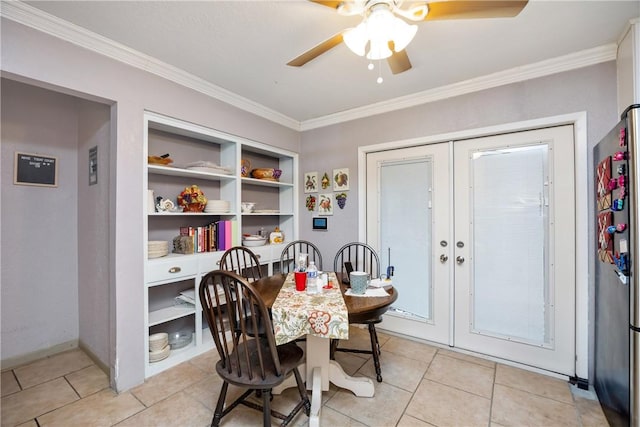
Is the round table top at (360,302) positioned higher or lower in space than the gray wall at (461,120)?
lower

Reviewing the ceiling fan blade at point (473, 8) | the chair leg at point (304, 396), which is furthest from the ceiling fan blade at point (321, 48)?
the chair leg at point (304, 396)

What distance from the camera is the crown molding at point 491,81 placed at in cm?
199

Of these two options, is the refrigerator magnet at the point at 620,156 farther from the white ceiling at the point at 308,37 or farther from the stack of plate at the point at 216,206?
the stack of plate at the point at 216,206

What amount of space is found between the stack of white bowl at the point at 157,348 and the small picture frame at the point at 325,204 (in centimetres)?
200

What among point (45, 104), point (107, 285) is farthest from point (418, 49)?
point (45, 104)

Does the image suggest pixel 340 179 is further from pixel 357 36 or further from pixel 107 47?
pixel 107 47

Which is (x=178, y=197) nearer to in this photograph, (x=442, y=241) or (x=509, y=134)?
(x=442, y=241)

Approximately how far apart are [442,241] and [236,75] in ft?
7.85

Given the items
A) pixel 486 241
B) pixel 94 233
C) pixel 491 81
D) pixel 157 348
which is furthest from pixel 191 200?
pixel 491 81

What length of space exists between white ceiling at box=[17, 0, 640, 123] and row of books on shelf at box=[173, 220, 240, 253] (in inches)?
52.3

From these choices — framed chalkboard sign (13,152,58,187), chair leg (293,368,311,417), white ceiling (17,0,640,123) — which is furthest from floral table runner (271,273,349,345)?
framed chalkboard sign (13,152,58,187)

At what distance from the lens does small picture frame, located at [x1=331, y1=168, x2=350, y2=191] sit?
317 centimetres

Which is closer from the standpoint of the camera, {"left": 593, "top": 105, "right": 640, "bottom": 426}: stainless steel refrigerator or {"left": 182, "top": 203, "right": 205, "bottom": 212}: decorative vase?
{"left": 593, "top": 105, "right": 640, "bottom": 426}: stainless steel refrigerator

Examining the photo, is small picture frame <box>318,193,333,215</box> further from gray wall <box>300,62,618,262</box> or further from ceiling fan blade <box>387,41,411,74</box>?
ceiling fan blade <box>387,41,411,74</box>
